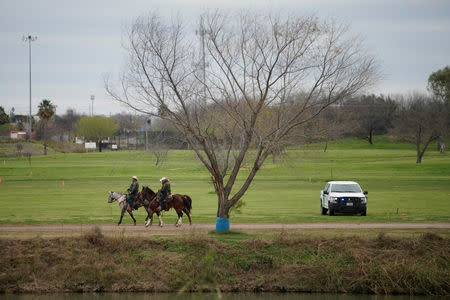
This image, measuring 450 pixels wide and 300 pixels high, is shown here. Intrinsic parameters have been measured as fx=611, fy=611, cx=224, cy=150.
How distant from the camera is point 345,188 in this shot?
31828mm

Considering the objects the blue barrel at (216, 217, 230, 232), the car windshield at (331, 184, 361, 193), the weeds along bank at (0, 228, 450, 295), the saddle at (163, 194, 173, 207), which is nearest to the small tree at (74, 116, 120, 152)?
the car windshield at (331, 184, 361, 193)

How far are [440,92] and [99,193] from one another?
107680 mm

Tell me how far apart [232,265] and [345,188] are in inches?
481

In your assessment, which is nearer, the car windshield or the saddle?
the saddle

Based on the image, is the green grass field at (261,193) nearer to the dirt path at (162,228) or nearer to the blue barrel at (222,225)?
the dirt path at (162,228)

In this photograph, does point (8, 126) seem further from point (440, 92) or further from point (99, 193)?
point (99, 193)

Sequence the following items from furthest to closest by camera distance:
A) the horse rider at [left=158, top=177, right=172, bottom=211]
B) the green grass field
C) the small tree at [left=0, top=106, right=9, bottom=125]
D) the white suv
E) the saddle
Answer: the small tree at [left=0, top=106, right=9, bottom=125]
the white suv
the green grass field
the saddle
the horse rider at [left=158, top=177, right=172, bottom=211]

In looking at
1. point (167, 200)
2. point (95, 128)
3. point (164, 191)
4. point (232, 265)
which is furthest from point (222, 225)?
point (95, 128)

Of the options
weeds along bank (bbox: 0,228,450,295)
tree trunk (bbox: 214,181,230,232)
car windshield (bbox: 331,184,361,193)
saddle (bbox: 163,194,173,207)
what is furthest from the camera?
car windshield (bbox: 331,184,361,193)

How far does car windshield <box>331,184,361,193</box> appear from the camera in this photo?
31.6 meters

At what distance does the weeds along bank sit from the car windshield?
937 cm

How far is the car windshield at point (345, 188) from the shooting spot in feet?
104

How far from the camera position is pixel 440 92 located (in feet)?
447

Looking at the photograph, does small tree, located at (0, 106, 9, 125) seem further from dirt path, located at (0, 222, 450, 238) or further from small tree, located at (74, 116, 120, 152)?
dirt path, located at (0, 222, 450, 238)
